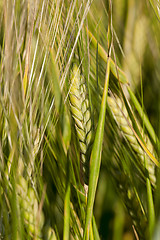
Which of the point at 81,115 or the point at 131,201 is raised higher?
the point at 81,115

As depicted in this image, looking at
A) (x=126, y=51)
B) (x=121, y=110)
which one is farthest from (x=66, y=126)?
(x=126, y=51)

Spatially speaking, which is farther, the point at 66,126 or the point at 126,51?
the point at 126,51

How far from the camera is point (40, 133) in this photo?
0.37 meters

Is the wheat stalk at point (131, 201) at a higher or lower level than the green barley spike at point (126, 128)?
lower

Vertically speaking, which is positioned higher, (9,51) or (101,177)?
(9,51)

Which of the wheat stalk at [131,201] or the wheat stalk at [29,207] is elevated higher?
the wheat stalk at [29,207]

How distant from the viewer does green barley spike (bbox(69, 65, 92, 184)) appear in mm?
302

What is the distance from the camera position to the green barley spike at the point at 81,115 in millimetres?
302

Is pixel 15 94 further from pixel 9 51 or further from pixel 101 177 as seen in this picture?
pixel 101 177

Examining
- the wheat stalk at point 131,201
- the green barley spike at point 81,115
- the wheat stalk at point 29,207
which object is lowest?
the wheat stalk at point 131,201

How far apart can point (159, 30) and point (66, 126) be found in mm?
204

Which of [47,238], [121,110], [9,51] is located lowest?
[47,238]

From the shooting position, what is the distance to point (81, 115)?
31 cm

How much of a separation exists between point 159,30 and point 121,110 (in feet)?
0.45
